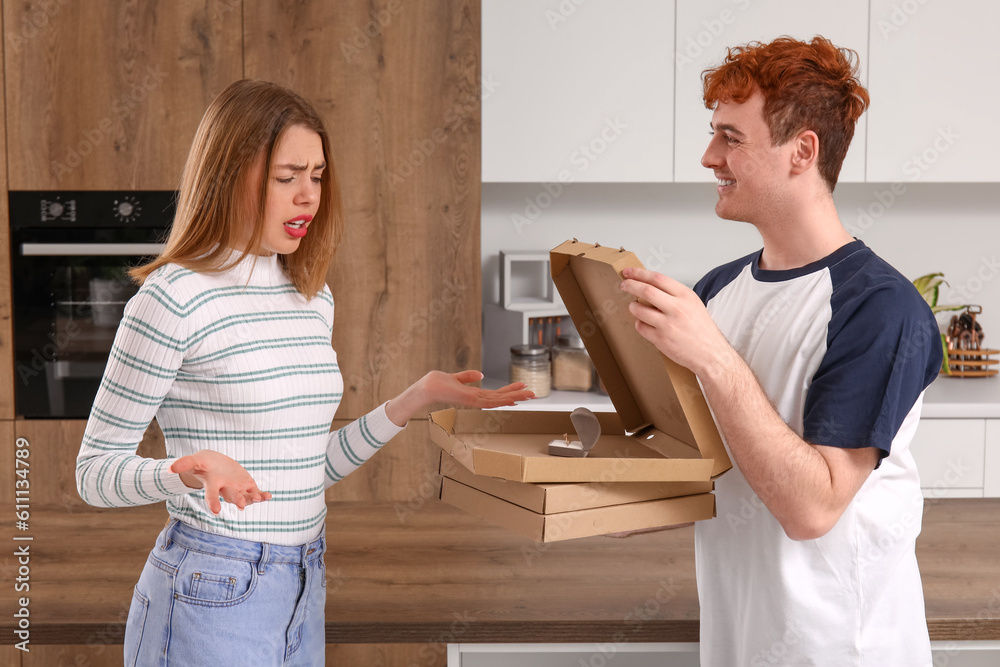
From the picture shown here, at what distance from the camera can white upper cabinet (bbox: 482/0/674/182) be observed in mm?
2754

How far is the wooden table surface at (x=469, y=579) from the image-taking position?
124 cm

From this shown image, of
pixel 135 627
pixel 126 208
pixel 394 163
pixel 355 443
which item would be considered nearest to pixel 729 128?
pixel 355 443

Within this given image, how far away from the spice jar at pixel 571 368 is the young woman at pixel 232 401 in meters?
1.71

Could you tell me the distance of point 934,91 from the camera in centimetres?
280

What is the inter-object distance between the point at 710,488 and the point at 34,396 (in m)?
2.36

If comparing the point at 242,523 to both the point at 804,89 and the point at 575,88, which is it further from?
the point at 575,88

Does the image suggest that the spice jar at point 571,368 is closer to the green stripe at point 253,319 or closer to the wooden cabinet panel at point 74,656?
the green stripe at point 253,319

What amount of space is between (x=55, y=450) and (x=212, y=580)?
1913 millimetres

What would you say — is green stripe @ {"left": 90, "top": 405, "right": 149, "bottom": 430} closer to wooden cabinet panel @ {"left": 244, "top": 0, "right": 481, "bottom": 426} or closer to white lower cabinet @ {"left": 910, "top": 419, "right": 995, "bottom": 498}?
wooden cabinet panel @ {"left": 244, "top": 0, "right": 481, "bottom": 426}

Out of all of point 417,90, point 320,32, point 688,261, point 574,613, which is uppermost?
point 320,32

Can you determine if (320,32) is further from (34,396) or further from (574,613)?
(574,613)

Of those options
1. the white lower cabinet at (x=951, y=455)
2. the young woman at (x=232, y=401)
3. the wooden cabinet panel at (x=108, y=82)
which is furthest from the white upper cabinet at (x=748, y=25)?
the young woman at (x=232, y=401)

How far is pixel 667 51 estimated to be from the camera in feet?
9.13

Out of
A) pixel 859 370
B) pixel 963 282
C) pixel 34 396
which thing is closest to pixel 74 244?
pixel 34 396
